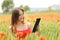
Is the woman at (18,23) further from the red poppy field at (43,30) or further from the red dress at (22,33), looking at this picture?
the red poppy field at (43,30)

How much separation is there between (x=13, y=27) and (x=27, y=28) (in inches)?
9.9

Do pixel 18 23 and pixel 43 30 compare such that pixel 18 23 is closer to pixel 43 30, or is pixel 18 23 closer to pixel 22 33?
pixel 43 30

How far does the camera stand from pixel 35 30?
3.41 m

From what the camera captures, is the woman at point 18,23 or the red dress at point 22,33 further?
the woman at point 18,23

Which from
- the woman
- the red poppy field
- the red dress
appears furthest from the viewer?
the woman

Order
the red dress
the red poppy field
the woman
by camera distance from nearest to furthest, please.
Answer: the red poppy field, the red dress, the woman

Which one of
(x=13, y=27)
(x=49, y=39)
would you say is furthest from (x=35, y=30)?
(x=49, y=39)

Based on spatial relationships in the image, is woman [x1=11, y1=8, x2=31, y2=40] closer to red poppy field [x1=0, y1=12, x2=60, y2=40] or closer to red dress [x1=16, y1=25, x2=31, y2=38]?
red dress [x1=16, y1=25, x2=31, y2=38]

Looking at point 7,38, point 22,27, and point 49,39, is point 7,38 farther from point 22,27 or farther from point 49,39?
point 22,27

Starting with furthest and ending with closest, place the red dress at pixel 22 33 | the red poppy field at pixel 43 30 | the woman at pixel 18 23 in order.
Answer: the woman at pixel 18 23 < the red dress at pixel 22 33 < the red poppy field at pixel 43 30

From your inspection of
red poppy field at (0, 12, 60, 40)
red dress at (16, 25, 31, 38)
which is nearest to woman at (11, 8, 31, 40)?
red dress at (16, 25, 31, 38)

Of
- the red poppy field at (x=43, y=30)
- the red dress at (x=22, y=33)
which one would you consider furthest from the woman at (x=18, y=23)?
the red poppy field at (x=43, y=30)

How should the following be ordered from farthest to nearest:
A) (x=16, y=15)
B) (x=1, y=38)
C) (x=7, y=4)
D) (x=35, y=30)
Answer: (x=7, y=4), (x=16, y=15), (x=35, y=30), (x=1, y=38)

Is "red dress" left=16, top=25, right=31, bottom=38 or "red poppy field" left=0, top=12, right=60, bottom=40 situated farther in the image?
"red dress" left=16, top=25, right=31, bottom=38
